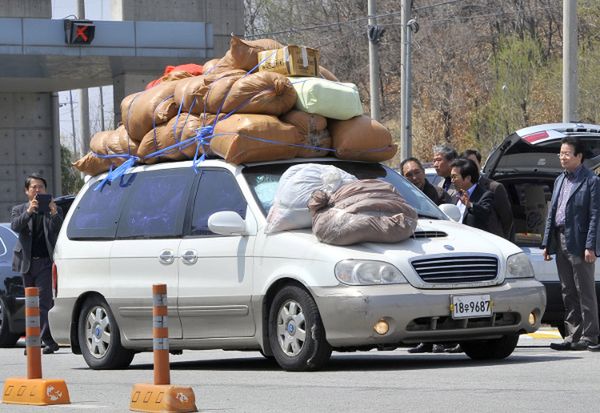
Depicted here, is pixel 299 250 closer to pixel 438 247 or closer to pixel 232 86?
pixel 438 247

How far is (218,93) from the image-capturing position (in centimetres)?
1292

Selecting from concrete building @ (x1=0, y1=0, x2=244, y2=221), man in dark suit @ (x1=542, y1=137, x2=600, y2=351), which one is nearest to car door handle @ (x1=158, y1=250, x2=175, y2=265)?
man in dark suit @ (x1=542, y1=137, x2=600, y2=351)

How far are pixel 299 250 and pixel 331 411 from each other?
2805mm

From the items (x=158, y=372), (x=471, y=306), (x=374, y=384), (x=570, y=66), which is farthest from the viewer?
(x=570, y=66)

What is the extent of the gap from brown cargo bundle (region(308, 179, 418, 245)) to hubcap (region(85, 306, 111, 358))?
8.22 ft

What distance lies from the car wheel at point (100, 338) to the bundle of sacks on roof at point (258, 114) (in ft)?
4.42

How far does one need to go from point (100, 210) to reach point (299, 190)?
2.54 metres

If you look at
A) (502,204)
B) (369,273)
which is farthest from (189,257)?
(502,204)

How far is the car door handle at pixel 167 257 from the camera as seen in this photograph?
12.6 metres

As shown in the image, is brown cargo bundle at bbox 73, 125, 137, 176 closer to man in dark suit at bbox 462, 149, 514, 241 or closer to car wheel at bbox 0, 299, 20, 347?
man in dark suit at bbox 462, 149, 514, 241

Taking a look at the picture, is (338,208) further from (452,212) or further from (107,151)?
(107,151)

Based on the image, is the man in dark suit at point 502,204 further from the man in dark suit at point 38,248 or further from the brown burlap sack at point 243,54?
the man in dark suit at point 38,248

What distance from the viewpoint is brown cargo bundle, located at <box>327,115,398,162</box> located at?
12.8 m

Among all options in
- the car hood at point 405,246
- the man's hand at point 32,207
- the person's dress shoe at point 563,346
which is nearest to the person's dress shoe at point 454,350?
the person's dress shoe at point 563,346
